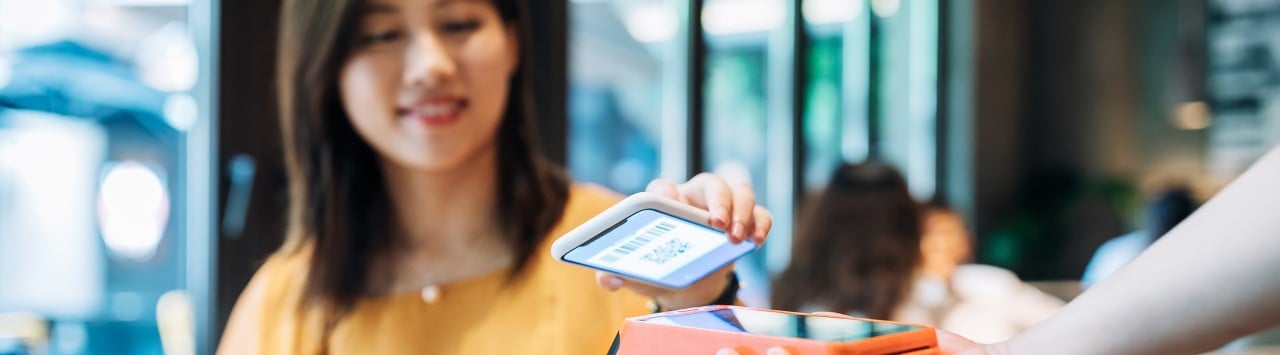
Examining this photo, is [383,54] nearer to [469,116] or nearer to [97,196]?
[469,116]

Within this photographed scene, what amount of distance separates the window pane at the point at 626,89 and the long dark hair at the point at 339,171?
2208 mm

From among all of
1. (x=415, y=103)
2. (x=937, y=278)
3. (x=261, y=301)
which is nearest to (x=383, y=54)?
(x=415, y=103)

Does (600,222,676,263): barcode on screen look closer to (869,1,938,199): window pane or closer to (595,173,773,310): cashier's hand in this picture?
(595,173,773,310): cashier's hand

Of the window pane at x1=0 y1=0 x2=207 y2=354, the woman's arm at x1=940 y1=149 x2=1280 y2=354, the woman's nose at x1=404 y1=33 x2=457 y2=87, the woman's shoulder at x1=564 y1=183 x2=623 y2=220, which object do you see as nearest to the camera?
the woman's arm at x1=940 y1=149 x2=1280 y2=354

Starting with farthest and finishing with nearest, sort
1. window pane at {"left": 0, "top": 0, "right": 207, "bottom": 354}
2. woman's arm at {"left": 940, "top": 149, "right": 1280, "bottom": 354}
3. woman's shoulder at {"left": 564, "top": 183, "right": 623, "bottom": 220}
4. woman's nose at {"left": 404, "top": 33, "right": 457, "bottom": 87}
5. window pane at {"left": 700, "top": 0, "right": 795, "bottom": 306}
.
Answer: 1. window pane at {"left": 700, "top": 0, "right": 795, "bottom": 306}
2. window pane at {"left": 0, "top": 0, "right": 207, "bottom": 354}
3. woman's shoulder at {"left": 564, "top": 183, "right": 623, "bottom": 220}
4. woman's nose at {"left": 404, "top": 33, "right": 457, "bottom": 87}
5. woman's arm at {"left": 940, "top": 149, "right": 1280, "bottom": 354}

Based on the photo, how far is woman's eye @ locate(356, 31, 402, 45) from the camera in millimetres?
1038

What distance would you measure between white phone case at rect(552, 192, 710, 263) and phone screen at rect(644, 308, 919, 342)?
8cm

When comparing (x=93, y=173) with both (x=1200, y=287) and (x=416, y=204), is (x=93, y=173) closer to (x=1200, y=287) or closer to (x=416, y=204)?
(x=416, y=204)

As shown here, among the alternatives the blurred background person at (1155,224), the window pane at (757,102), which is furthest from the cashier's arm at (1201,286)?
the window pane at (757,102)

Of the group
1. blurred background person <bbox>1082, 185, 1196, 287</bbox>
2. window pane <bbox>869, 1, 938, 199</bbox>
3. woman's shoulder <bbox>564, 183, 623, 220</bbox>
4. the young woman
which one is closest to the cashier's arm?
the young woman

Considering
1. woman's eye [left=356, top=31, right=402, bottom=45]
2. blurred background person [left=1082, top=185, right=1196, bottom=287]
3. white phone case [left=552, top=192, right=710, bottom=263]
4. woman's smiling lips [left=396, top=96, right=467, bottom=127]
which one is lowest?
blurred background person [left=1082, top=185, right=1196, bottom=287]

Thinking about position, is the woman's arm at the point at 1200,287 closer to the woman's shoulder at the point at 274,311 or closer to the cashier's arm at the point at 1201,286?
the cashier's arm at the point at 1201,286

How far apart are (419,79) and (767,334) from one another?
53 cm

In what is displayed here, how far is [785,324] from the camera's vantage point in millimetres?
617
